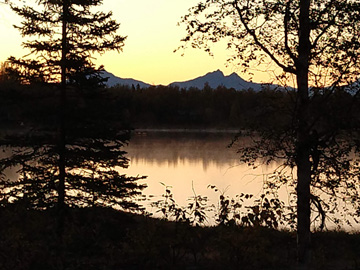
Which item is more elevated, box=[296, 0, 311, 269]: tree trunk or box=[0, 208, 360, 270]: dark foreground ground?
box=[296, 0, 311, 269]: tree trunk

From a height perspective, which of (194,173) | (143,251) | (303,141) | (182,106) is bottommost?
(194,173)

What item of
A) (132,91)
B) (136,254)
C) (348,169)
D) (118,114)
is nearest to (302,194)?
(348,169)

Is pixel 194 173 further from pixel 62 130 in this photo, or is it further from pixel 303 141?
pixel 303 141

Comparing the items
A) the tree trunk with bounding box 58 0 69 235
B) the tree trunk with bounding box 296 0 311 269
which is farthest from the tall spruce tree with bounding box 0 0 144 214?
the tree trunk with bounding box 296 0 311 269

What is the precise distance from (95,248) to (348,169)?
5662mm

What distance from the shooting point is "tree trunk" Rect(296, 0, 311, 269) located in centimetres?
954

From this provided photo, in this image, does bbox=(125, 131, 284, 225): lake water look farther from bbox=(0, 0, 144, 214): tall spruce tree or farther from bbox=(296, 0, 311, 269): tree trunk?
bbox=(296, 0, 311, 269): tree trunk

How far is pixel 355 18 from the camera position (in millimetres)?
9078

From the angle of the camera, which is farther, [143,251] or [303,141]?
[143,251]

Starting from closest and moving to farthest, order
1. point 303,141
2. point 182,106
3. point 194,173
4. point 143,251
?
point 303,141 < point 143,251 < point 194,173 < point 182,106

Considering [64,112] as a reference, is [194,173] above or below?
below

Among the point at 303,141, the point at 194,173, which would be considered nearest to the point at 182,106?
the point at 194,173

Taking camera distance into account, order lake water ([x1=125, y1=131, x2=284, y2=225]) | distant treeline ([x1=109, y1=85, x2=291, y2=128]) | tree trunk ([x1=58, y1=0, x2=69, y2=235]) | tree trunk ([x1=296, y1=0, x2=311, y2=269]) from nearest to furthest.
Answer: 1. tree trunk ([x1=296, y1=0, x2=311, y2=269])
2. tree trunk ([x1=58, y1=0, x2=69, y2=235])
3. lake water ([x1=125, y1=131, x2=284, y2=225])
4. distant treeline ([x1=109, y1=85, x2=291, y2=128])

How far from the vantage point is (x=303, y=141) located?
373 inches
